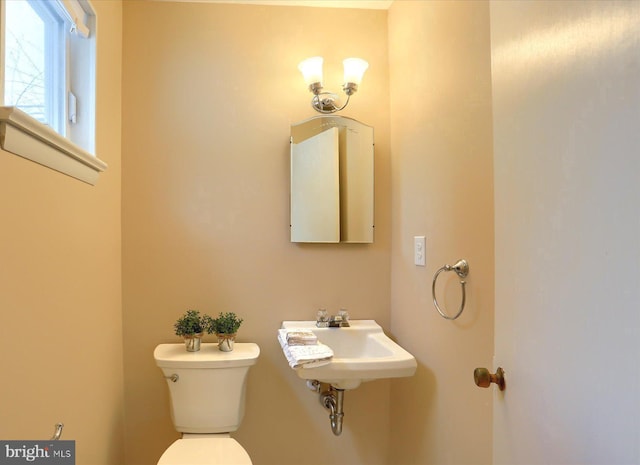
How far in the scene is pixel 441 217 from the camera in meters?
1.43

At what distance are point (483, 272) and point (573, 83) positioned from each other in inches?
24.1

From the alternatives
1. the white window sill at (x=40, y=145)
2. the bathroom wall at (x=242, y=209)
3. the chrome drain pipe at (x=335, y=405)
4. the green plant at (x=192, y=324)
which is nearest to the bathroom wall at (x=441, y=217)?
the bathroom wall at (x=242, y=209)

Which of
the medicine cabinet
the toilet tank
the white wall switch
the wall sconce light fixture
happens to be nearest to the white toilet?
the toilet tank

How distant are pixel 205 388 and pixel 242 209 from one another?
0.81m

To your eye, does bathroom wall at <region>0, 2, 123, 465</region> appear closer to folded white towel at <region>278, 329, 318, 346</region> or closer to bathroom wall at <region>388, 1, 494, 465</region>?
folded white towel at <region>278, 329, 318, 346</region>

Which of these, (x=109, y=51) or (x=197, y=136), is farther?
(x=197, y=136)

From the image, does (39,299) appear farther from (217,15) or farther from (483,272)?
(217,15)

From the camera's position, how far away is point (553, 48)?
0.71 meters

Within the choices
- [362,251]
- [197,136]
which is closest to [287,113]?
[197,136]

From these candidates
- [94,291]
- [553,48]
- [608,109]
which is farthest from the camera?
[94,291]

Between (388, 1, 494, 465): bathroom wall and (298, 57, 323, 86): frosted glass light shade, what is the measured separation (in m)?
0.37

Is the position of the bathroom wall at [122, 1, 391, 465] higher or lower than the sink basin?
higher

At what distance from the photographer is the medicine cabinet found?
1940 mm

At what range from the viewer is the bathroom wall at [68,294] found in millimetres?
986
